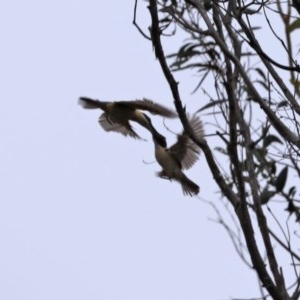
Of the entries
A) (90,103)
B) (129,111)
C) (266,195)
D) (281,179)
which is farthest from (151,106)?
(281,179)

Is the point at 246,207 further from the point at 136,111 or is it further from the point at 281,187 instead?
the point at 281,187

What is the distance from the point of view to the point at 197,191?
3.35m

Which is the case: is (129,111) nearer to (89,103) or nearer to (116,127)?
(89,103)

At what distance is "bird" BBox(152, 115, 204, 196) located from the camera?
127 inches

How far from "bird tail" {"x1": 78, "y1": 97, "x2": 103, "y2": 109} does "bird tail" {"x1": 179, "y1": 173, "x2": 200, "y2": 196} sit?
36cm

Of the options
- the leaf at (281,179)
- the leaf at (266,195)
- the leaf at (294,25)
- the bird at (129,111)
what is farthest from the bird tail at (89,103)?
the leaf at (281,179)

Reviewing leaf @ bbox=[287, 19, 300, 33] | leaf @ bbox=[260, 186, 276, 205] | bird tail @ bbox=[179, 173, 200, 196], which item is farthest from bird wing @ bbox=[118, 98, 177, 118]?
leaf @ bbox=[260, 186, 276, 205]

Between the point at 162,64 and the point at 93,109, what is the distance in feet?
1.96

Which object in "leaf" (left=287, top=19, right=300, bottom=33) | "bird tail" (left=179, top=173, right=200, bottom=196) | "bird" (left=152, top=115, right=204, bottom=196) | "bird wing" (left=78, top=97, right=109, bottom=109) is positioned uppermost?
"leaf" (left=287, top=19, right=300, bottom=33)

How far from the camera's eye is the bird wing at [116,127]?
3.31 m

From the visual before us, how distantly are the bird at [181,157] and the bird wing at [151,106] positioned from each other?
0.38 feet

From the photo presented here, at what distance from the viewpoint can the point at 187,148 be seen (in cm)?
337

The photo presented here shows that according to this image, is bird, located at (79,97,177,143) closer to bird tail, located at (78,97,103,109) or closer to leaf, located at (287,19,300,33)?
bird tail, located at (78,97,103,109)

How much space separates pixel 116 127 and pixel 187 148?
0.82ft
